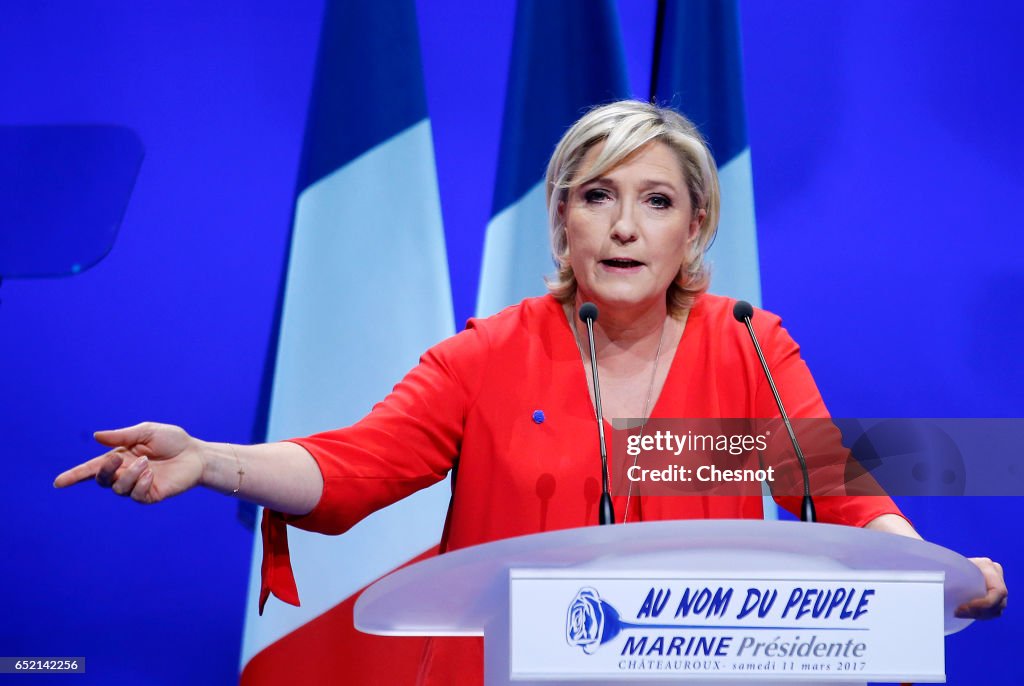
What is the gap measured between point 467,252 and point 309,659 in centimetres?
105

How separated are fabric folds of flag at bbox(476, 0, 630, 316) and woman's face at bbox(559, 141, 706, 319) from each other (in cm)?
67

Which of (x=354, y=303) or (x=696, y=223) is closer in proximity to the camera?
(x=696, y=223)

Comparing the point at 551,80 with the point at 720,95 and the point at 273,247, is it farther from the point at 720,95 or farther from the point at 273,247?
the point at 273,247

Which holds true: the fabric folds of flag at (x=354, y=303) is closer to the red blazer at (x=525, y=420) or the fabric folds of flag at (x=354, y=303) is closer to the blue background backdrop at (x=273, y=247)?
the blue background backdrop at (x=273, y=247)

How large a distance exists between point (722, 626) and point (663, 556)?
0.08 meters

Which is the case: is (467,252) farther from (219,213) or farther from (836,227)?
(836,227)

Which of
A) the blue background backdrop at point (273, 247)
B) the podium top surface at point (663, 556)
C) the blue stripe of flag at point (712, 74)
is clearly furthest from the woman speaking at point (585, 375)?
the blue background backdrop at point (273, 247)

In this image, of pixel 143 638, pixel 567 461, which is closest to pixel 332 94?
pixel 567 461

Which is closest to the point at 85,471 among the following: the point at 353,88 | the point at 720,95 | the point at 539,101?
the point at 353,88

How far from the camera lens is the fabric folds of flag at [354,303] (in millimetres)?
2209

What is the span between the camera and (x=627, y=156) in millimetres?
1700

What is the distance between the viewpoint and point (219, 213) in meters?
2.54

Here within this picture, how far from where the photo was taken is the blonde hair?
67.3 inches

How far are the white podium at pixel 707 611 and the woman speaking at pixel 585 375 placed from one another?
54 cm
